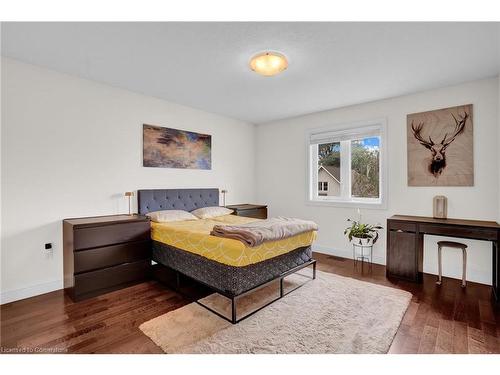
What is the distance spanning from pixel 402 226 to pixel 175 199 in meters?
3.33

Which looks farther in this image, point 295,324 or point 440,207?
point 440,207

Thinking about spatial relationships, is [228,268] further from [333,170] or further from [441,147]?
[441,147]

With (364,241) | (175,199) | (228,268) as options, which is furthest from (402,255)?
(175,199)

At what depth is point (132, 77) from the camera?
3.05 meters

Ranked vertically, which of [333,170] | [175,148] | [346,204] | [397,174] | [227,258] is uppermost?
[175,148]

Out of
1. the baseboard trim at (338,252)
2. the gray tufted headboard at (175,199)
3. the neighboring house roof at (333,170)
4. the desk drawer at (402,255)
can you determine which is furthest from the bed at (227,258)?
the neighboring house roof at (333,170)

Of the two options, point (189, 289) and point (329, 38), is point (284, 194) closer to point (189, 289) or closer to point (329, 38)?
point (189, 289)

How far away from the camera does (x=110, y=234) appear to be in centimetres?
283

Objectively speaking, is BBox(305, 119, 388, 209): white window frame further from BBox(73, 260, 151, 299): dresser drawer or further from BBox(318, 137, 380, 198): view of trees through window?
BBox(73, 260, 151, 299): dresser drawer

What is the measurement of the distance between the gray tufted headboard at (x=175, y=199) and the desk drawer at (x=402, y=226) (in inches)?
114

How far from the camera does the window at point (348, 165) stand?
13.2 feet
